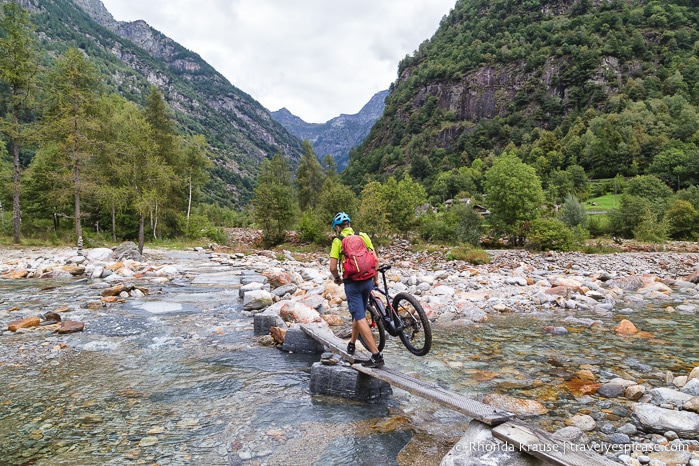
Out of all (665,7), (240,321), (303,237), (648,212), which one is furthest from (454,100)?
(240,321)

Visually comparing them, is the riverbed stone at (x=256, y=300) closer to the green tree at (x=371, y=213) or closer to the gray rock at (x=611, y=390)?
the gray rock at (x=611, y=390)

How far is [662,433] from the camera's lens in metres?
4.11

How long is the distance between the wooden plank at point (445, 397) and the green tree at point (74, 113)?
23.5 metres

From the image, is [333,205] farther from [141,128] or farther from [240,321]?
[240,321]

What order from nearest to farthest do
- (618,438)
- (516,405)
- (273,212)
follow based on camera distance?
(618,438), (516,405), (273,212)

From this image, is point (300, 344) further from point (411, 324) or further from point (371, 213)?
point (371, 213)

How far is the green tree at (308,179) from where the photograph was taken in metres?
65.8

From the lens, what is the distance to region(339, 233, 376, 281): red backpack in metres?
5.45

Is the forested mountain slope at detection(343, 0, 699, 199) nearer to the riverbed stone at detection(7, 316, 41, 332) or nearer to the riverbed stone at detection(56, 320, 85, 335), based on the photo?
the riverbed stone at detection(56, 320, 85, 335)

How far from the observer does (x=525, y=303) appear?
12.3m

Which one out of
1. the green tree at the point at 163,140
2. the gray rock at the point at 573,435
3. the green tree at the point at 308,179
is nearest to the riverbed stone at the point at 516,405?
the gray rock at the point at 573,435

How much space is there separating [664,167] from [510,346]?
8641 centimetres

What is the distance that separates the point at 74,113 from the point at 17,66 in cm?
525

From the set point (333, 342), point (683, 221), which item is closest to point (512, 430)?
point (333, 342)
